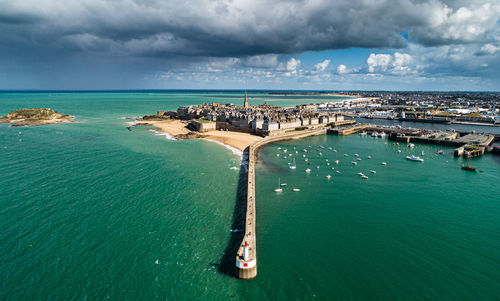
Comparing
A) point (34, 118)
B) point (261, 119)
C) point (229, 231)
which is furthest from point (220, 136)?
point (34, 118)

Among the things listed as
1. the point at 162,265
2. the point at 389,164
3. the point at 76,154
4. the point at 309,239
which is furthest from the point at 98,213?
the point at 389,164

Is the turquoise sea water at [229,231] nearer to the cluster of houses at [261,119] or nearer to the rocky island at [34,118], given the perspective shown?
the cluster of houses at [261,119]

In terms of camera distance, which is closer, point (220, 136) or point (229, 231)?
point (229, 231)

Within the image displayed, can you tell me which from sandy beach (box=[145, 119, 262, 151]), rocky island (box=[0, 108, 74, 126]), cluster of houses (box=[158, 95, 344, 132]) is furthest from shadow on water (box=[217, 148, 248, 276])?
rocky island (box=[0, 108, 74, 126])

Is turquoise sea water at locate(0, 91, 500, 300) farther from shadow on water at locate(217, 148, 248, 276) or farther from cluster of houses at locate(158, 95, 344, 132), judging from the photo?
cluster of houses at locate(158, 95, 344, 132)

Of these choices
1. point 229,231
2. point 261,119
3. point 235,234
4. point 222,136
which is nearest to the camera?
point 235,234

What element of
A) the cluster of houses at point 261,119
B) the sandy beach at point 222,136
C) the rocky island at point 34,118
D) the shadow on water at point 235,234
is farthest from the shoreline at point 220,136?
the rocky island at point 34,118

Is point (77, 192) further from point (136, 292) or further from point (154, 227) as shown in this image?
point (136, 292)

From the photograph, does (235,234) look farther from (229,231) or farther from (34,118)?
(34,118)
